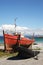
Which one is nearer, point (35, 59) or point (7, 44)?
point (35, 59)

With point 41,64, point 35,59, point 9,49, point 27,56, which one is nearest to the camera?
point 41,64

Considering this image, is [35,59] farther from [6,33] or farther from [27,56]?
[6,33]

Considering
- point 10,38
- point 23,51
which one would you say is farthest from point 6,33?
point 23,51

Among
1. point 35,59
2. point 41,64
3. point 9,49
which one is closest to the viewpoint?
point 41,64

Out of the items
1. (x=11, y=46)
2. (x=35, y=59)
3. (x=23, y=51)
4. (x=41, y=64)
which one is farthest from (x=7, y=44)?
Result: (x=41, y=64)

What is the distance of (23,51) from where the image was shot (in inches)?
1019

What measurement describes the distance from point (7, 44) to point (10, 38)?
99cm

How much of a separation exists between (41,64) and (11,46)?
12.3 m

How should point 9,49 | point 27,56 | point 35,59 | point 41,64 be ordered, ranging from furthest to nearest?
1. point 9,49
2. point 27,56
3. point 35,59
4. point 41,64

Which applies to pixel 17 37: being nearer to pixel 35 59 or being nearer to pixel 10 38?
pixel 10 38

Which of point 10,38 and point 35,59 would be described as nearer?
point 35,59

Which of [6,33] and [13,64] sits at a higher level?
[6,33]

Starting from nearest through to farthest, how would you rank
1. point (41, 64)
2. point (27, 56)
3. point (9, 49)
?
point (41, 64), point (27, 56), point (9, 49)

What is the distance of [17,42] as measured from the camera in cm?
3272
